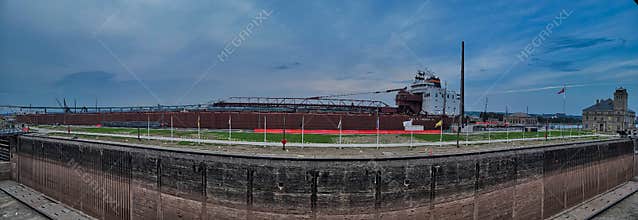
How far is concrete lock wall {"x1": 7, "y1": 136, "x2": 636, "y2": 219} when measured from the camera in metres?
14.1

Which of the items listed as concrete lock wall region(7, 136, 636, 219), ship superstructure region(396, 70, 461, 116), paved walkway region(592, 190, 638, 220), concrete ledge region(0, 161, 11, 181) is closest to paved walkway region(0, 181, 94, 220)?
concrete lock wall region(7, 136, 636, 219)

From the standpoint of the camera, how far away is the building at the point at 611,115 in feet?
193

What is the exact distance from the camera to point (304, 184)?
14.0 meters

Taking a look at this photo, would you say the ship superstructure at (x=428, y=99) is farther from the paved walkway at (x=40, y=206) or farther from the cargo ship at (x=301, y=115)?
the paved walkway at (x=40, y=206)

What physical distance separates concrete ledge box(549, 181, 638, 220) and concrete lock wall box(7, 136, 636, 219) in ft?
4.25

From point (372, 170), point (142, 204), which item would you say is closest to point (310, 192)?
point (372, 170)

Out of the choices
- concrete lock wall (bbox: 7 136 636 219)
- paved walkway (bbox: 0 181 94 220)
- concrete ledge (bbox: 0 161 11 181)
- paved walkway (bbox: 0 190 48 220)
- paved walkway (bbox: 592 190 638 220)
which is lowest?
paved walkway (bbox: 592 190 638 220)

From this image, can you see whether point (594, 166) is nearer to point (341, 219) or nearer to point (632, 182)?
point (632, 182)

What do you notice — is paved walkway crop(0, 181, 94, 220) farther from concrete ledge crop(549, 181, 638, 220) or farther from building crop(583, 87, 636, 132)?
building crop(583, 87, 636, 132)

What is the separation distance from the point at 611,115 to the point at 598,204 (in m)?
49.2

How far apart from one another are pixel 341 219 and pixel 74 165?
23.1 metres

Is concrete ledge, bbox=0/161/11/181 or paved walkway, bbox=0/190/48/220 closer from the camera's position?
paved walkway, bbox=0/190/48/220

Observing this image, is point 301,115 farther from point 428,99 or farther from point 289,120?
point 428,99

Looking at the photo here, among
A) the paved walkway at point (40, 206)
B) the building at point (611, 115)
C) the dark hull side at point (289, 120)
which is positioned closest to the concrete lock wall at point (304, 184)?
the paved walkway at point (40, 206)
